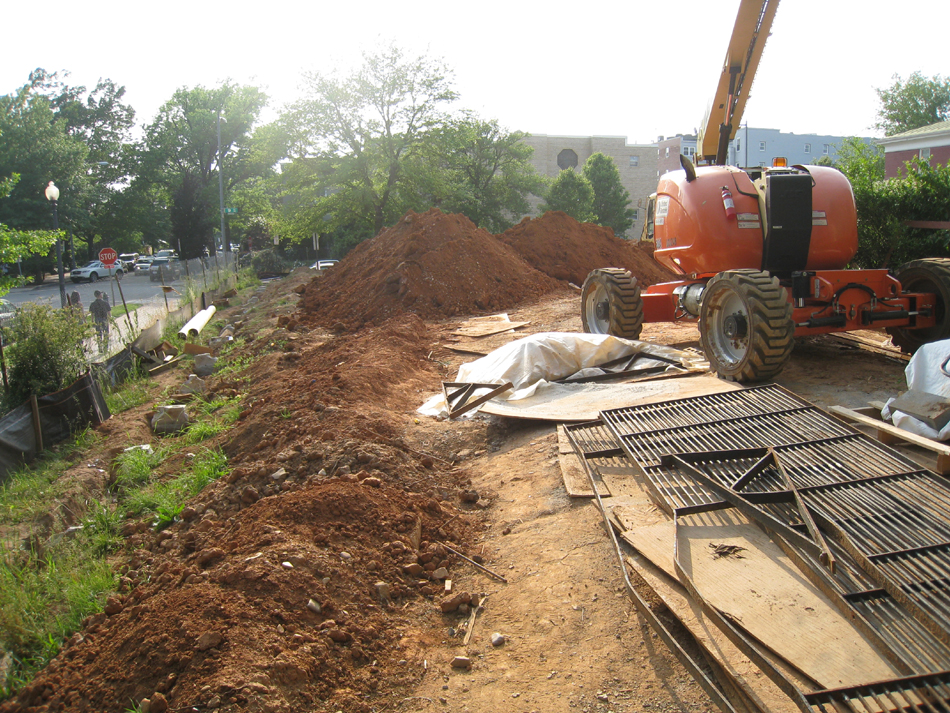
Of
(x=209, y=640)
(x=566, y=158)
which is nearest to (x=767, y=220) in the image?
(x=209, y=640)

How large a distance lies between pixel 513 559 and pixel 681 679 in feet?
5.49

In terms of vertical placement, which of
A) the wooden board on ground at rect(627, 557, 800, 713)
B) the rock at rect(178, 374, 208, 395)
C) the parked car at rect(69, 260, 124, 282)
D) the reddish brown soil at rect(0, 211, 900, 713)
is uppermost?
the parked car at rect(69, 260, 124, 282)

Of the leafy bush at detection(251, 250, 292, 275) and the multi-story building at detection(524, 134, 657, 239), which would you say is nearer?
the leafy bush at detection(251, 250, 292, 275)

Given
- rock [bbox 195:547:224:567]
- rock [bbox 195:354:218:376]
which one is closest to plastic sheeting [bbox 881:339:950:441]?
rock [bbox 195:547:224:567]

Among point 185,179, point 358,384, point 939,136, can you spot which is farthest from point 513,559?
point 185,179

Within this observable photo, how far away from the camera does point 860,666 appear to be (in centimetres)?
290

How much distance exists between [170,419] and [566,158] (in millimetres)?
54582

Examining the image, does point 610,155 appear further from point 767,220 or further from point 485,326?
point 767,220

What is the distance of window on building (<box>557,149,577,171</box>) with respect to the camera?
59.4 metres

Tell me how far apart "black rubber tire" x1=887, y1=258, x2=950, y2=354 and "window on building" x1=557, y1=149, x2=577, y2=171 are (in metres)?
53.9

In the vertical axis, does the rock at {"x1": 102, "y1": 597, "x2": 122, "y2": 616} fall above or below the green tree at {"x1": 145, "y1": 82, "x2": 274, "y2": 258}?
below

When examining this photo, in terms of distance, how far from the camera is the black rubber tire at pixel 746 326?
6598 millimetres

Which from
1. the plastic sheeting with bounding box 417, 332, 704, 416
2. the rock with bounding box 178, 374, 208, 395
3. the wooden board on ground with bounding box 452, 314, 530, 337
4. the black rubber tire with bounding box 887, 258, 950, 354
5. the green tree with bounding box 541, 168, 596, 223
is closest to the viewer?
the black rubber tire with bounding box 887, 258, 950, 354

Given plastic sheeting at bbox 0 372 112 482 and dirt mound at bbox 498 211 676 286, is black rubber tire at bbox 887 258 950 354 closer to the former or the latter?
plastic sheeting at bbox 0 372 112 482
